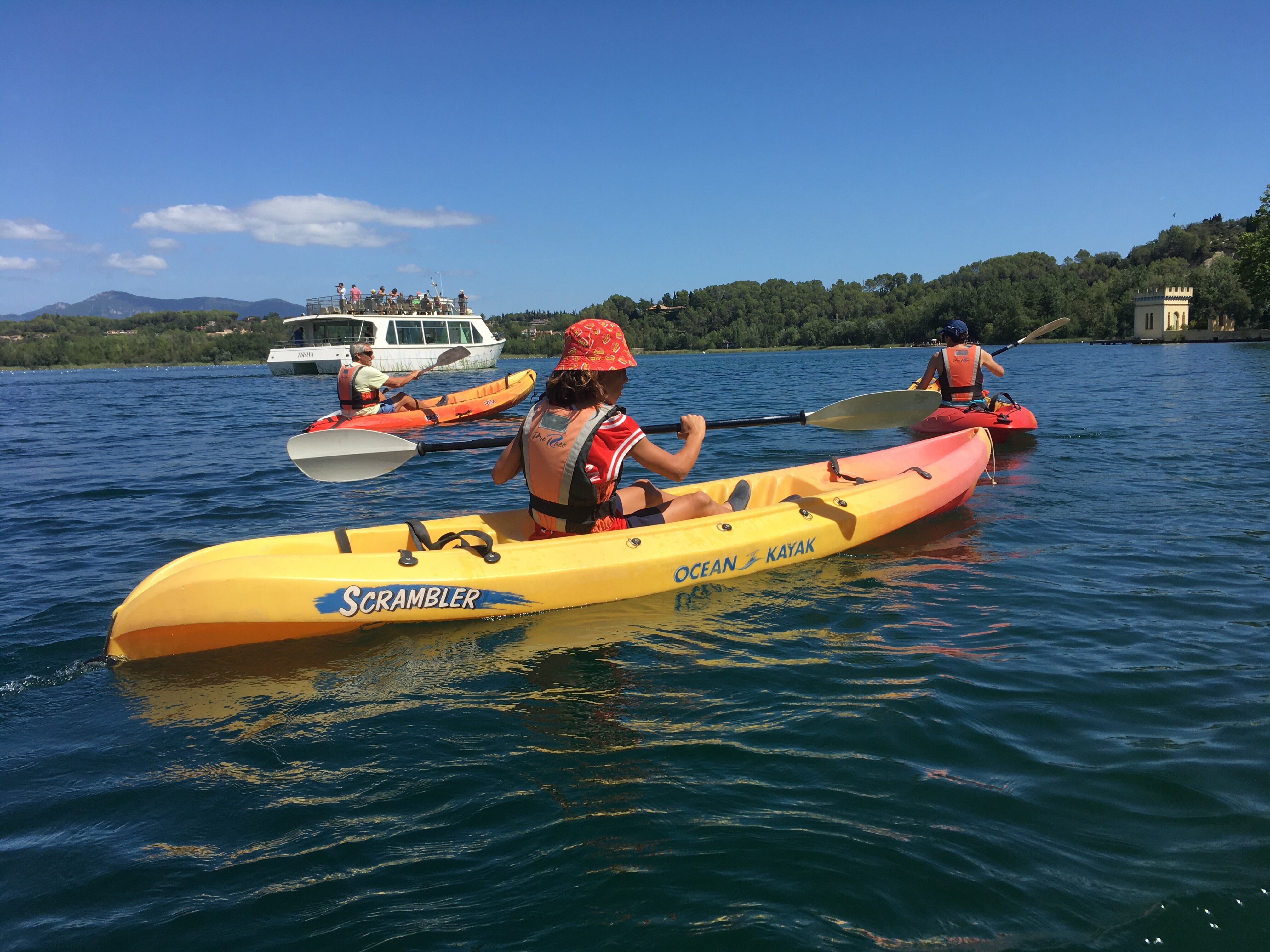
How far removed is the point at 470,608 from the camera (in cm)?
442

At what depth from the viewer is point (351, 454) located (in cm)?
573

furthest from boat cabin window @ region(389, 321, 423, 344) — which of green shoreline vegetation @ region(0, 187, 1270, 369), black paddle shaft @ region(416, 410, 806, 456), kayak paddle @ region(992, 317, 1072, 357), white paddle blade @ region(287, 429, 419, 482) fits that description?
green shoreline vegetation @ region(0, 187, 1270, 369)

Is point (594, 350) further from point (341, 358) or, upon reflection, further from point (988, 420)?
point (341, 358)

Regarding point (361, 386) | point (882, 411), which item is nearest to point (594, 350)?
point (882, 411)

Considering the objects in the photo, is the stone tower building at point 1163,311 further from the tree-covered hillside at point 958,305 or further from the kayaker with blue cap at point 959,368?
the kayaker with blue cap at point 959,368

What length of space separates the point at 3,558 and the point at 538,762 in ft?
19.0

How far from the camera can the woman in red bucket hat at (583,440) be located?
13.6 ft

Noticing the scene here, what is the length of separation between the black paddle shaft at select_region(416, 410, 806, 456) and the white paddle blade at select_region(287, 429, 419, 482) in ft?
0.83

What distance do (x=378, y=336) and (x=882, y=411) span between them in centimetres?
3225

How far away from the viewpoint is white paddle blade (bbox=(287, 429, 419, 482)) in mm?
5660

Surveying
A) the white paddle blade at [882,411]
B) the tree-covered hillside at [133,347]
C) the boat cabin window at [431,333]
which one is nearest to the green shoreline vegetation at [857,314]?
the tree-covered hillside at [133,347]

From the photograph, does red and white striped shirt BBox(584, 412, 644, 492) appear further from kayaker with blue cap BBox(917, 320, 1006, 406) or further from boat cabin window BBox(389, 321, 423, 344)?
boat cabin window BBox(389, 321, 423, 344)

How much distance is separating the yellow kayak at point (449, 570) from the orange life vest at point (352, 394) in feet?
25.8

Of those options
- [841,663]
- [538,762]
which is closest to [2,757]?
[538,762]
